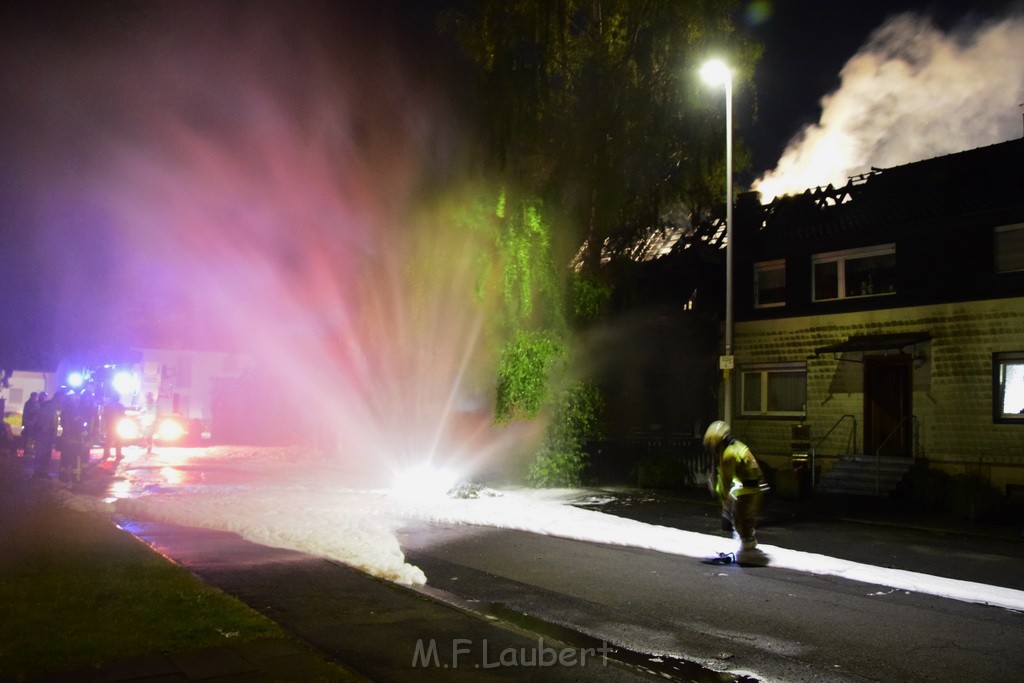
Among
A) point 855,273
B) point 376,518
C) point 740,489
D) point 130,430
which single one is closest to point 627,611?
point 740,489

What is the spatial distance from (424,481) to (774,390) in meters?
10.7

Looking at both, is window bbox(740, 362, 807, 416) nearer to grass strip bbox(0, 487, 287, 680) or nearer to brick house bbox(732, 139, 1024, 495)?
brick house bbox(732, 139, 1024, 495)

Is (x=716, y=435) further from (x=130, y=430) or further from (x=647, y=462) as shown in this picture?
(x=130, y=430)

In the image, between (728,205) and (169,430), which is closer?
(728,205)

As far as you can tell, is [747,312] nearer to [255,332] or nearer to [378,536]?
[378,536]

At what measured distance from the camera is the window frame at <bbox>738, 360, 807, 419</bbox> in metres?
23.4

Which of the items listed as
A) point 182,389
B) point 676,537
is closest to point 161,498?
point 676,537

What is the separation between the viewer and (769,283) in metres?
24.6

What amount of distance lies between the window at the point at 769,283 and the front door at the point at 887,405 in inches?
134

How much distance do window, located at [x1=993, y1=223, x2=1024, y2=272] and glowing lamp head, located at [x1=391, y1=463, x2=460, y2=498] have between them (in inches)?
531

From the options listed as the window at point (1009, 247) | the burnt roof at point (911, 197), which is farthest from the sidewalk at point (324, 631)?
the burnt roof at point (911, 197)

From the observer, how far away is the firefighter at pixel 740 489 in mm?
10227

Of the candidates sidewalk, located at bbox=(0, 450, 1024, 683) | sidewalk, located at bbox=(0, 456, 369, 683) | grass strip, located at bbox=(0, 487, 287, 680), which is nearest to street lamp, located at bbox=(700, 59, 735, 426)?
sidewalk, located at bbox=(0, 450, 1024, 683)

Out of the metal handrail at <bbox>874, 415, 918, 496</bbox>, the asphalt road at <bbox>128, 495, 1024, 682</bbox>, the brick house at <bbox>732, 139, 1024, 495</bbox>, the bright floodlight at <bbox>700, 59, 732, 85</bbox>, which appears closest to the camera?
the asphalt road at <bbox>128, 495, 1024, 682</bbox>
